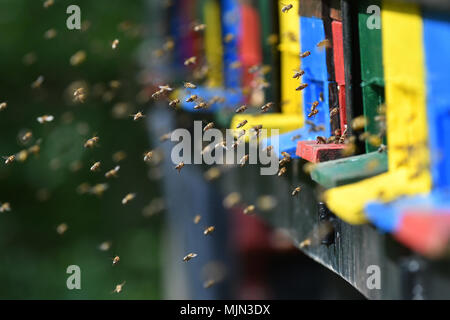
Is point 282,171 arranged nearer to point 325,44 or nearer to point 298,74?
point 298,74

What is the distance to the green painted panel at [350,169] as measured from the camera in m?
3.57

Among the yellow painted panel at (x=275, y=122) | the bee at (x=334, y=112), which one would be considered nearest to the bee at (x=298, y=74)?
the yellow painted panel at (x=275, y=122)

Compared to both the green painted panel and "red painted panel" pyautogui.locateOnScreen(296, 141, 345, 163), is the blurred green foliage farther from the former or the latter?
the green painted panel

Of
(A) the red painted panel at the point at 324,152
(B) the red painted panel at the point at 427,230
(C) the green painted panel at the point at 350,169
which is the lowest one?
(B) the red painted panel at the point at 427,230

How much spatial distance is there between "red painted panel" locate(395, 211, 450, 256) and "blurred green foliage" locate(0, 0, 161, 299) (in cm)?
1495

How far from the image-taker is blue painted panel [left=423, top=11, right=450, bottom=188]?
2916 millimetres

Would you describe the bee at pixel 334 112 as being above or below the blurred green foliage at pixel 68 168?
below

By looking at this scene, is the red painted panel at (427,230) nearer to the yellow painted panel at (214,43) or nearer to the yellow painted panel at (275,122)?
the yellow painted panel at (275,122)

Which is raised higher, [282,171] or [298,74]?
Result: [298,74]

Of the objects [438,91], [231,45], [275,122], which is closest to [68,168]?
[231,45]

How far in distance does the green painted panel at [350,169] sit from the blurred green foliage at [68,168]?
14.0m

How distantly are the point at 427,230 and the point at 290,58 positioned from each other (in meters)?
3.12

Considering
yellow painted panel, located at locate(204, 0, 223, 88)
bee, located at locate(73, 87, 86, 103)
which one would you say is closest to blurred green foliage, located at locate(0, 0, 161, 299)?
yellow painted panel, located at locate(204, 0, 223, 88)

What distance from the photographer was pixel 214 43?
10094mm
